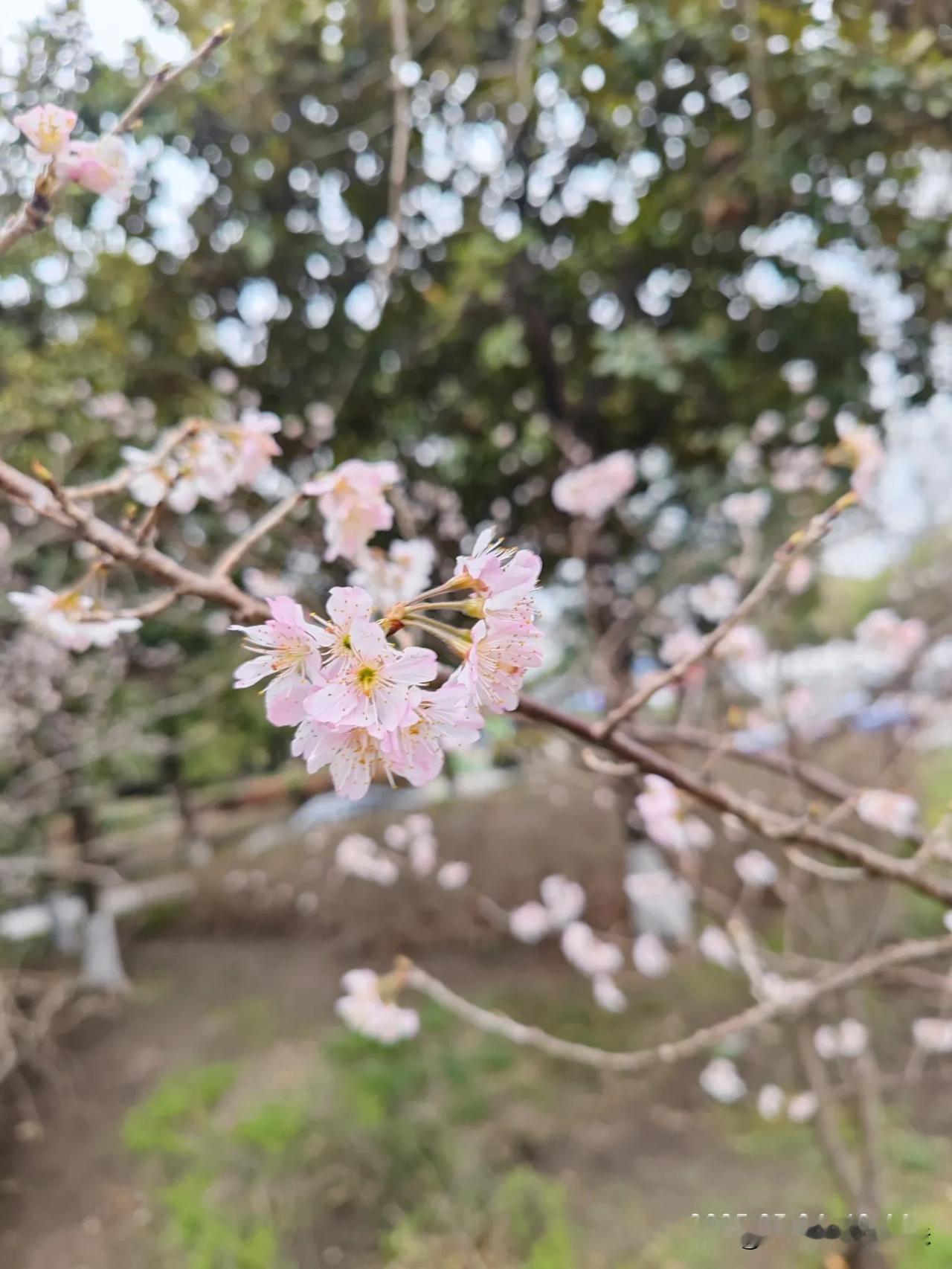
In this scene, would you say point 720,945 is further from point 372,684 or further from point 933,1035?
point 372,684

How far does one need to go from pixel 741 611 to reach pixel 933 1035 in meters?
2.65

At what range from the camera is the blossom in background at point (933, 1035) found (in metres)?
2.40

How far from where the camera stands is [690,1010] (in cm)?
328

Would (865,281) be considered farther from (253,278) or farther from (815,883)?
(815,883)

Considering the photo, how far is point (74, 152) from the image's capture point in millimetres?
655

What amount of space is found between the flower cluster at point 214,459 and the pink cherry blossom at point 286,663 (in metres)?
0.40

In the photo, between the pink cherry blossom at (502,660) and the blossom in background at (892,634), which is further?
the blossom in background at (892,634)

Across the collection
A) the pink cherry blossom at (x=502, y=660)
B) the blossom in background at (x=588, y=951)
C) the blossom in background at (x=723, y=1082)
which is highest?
the pink cherry blossom at (x=502, y=660)

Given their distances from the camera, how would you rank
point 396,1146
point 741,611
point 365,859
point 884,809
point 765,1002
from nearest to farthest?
point 741,611, point 765,1002, point 884,809, point 396,1146, point 365,859

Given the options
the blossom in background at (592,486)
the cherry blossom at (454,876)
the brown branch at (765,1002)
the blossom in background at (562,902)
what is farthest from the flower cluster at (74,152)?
the cherry blossom at (454,876)

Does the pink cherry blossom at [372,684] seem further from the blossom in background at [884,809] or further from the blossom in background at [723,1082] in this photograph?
the blossom in background at [723,1082]

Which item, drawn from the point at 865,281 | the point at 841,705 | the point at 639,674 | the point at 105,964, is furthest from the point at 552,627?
the point at 105,964

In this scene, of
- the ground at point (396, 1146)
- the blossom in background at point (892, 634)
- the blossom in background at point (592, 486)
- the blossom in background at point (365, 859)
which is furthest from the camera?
the blossom in background at point (365, 859)

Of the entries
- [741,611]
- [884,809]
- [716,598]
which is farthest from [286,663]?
[716,598]
